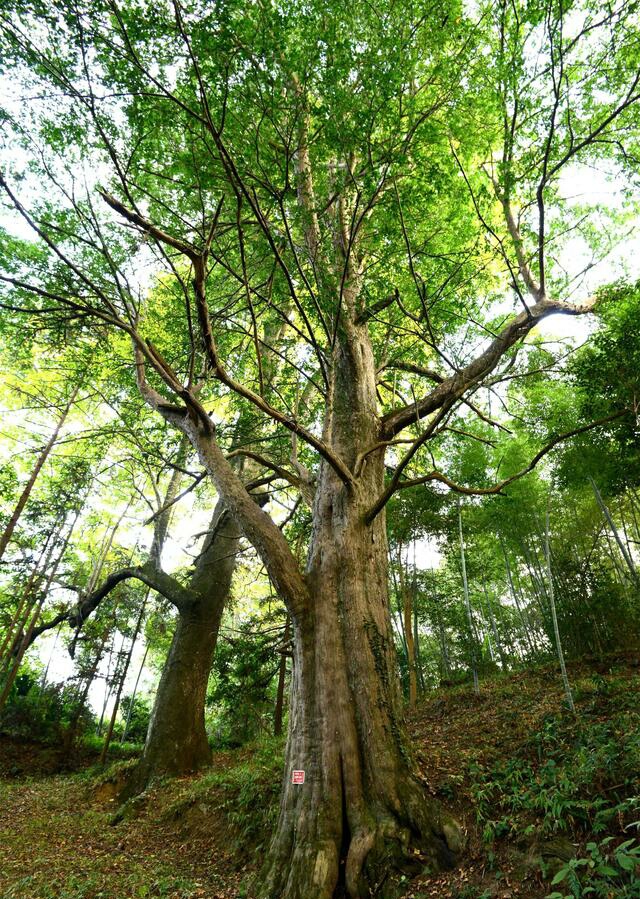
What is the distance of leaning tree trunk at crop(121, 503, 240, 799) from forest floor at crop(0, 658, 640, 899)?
0.34 metres

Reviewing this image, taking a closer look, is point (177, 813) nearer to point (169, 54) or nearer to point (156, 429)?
point (156, 429)

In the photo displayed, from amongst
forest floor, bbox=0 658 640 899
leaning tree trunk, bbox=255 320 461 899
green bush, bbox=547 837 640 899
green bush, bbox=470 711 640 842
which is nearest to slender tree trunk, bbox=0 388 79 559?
forest floor, bbox=0 658 640 899

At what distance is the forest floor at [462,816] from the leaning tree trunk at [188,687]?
340 mm

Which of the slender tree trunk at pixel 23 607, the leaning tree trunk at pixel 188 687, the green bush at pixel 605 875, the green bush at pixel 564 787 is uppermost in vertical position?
the slender tree trunk at pixel 23 607

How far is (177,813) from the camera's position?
4.87 meters

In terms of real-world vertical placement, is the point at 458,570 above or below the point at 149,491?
below

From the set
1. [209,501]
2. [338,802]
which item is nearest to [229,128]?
[338,802]

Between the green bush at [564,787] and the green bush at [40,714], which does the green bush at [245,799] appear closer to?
the green bush at [564,787]

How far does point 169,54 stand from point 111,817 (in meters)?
8.01

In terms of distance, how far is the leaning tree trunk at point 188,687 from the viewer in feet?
20.0

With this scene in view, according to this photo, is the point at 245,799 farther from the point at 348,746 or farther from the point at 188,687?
the point at 188,687

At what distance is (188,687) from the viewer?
6680 millimetres

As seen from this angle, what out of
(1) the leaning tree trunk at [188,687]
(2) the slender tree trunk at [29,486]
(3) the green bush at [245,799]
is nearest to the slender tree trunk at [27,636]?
(2) the slender tree trunk at [29,486]

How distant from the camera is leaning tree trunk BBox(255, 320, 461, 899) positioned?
8.81ft
